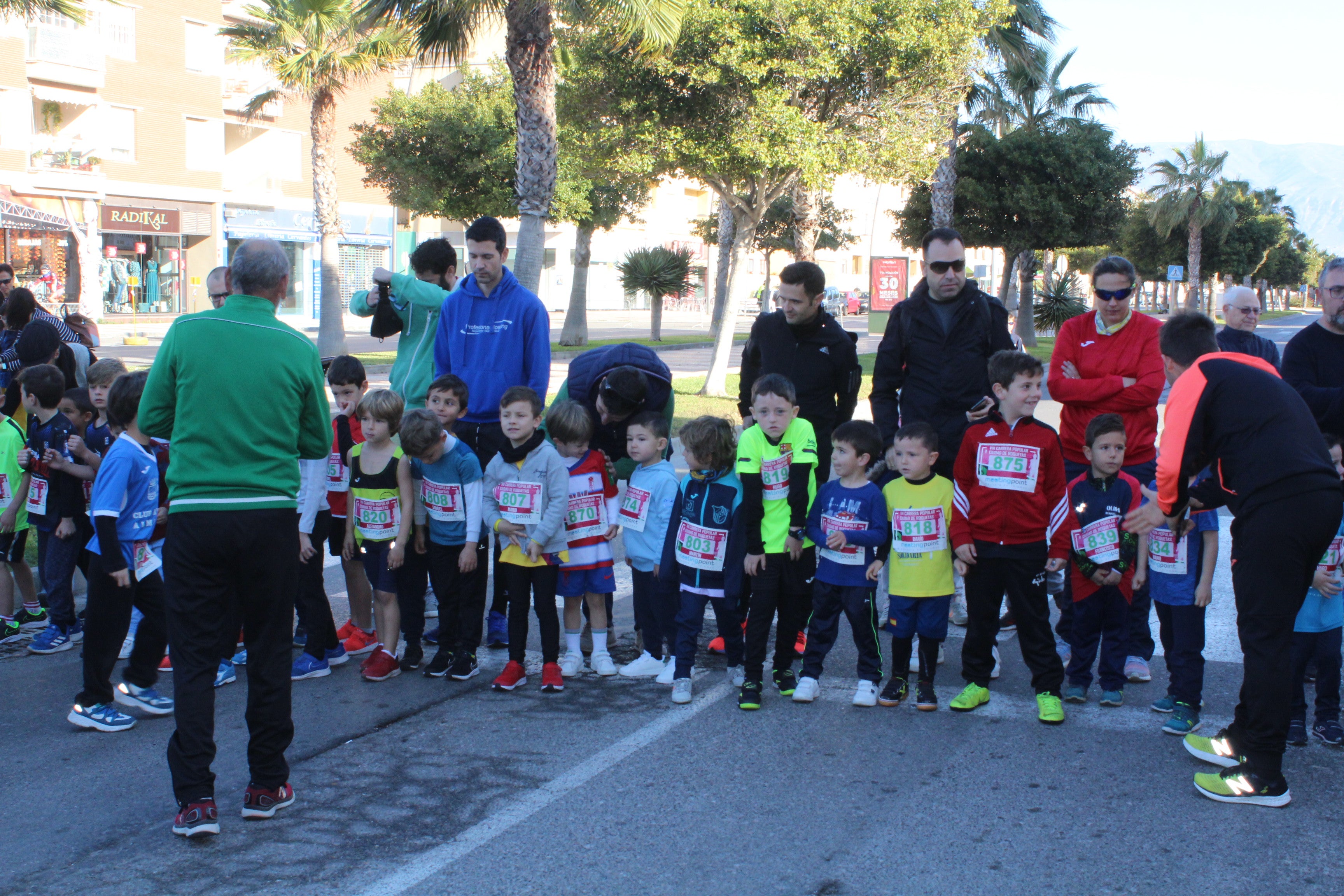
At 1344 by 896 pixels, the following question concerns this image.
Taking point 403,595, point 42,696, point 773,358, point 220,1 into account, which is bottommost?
point 42,696

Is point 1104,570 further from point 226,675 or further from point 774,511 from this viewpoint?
point 226,675

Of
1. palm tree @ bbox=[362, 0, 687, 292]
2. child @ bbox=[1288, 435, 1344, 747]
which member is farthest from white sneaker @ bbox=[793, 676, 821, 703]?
palm tree @ bbox=[362, 0, 687, 292]

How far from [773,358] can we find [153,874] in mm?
3689

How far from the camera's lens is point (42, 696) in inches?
203

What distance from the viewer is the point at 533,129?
1283 cm

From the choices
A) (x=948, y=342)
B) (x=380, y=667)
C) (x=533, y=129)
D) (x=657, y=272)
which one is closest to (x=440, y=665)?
(x=380, y=667)

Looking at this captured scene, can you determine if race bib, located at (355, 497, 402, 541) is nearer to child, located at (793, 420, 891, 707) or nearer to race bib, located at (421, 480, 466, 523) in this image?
race bib, located at (421, 480, 466, 523)

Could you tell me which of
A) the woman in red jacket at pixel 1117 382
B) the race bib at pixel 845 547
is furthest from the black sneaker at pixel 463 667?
the woman in red jacket at pixel 1117 382

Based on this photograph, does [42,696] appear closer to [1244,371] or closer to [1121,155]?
[1244,371]

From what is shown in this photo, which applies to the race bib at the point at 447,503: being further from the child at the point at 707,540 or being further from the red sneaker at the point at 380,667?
the child at the point at 707,540

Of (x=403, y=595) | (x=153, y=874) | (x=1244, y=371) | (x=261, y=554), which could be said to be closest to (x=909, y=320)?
(x=1244, y=371)

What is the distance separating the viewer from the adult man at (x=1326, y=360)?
491 centimetres

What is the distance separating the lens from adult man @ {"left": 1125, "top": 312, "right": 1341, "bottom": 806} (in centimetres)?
396

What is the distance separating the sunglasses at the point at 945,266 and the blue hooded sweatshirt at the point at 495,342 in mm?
2053
